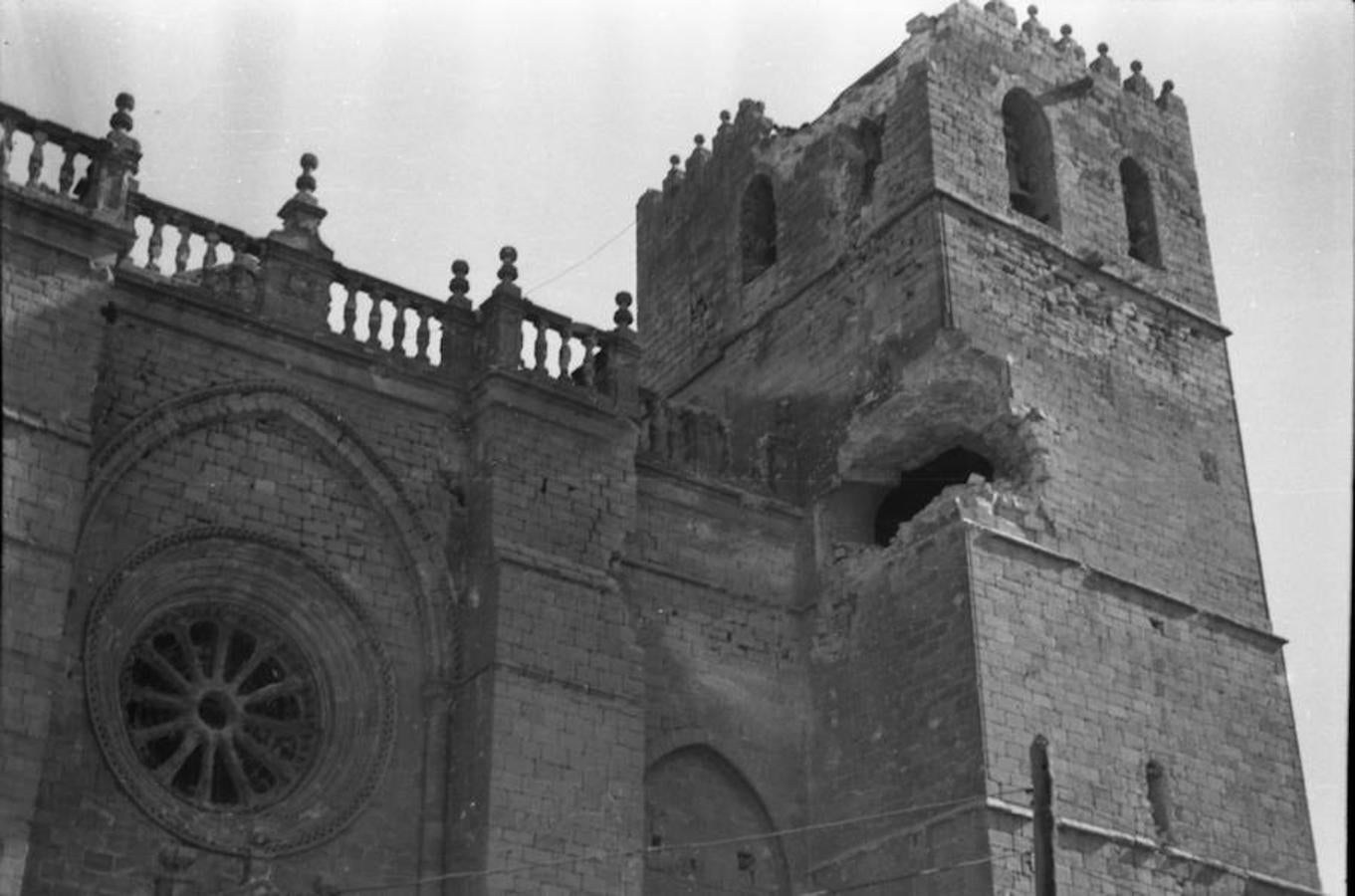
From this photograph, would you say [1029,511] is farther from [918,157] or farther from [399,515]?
[399,515]

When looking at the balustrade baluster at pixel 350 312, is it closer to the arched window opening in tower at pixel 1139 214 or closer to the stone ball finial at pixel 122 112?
the stone ball finial at pixel 122 112

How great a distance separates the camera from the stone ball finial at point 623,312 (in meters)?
13.9

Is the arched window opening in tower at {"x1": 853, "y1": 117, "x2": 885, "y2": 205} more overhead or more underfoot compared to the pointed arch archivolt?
more overhead

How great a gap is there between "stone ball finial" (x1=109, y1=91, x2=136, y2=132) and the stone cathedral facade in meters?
0.02

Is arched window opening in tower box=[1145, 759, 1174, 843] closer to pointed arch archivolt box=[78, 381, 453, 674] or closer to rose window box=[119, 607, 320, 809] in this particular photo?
pointed arch archivolt box=[78, 381, 453, 674]

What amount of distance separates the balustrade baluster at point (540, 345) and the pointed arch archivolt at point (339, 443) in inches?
59.3

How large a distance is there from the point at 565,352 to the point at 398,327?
1.30 metres

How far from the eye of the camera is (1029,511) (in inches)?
546

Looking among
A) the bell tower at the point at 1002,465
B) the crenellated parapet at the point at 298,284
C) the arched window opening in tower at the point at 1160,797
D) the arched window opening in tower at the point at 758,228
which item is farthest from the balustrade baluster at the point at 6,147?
the arched window opening in tower at the point at 1160,797

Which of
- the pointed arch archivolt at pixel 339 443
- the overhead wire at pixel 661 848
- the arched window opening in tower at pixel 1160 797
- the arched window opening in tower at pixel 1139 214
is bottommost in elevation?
the overhead wire at pixel 661 848

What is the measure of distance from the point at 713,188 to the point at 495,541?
718cm

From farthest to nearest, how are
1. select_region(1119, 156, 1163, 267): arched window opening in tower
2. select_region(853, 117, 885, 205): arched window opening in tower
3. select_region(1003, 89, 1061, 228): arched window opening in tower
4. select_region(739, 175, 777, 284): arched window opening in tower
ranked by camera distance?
select_region(739, 175, 777, 284): arched window opening in tower, select_region(1119, 156, 1163, 267): arched window opening in tower, select_region(1003, 89, 1061, 228): arched window opening in tower, select_region(853, 117, 885, 205): arched window opening in tower

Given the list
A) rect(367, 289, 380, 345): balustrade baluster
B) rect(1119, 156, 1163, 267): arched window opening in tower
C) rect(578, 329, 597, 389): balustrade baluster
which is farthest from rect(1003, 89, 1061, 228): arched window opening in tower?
rect(367, 289, 380, 345): balustrade baluster

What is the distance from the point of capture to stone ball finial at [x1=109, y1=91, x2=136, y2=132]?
11625mm
